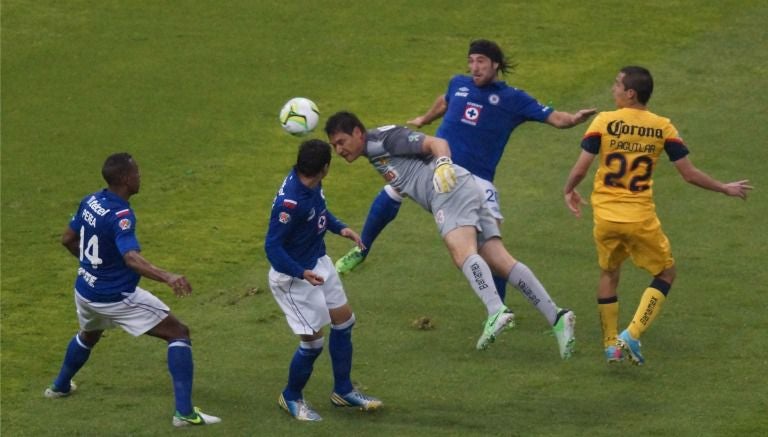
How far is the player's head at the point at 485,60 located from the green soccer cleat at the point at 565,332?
269cm

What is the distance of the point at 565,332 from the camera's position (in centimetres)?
1037

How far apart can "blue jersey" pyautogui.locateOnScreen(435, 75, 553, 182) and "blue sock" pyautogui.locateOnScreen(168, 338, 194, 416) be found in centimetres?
348

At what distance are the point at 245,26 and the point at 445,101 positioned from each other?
10.1 meters

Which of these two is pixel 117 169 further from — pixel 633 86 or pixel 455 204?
pixel 633 86

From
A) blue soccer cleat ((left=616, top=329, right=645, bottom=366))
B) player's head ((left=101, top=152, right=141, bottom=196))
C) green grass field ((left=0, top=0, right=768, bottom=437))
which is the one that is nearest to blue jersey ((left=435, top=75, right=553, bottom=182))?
green grass field ((left=0, top=0, right=768, bottom=437))

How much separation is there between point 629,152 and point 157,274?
12.9 feet

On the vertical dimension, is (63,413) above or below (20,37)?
below

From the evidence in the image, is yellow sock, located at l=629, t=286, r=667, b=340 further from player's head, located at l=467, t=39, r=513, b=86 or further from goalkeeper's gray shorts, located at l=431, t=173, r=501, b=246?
player's head, located at l=467, t=39, r=513, b=86

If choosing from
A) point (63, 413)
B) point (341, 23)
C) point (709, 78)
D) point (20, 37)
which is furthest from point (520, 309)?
point (20, 37)

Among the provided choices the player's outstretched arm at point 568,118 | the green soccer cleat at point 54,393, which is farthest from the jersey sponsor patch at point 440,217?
the green soccer cleat at point 54,393

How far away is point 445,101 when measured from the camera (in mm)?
12734

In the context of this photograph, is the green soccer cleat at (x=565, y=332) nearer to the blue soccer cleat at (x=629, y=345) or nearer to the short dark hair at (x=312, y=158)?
the blue soccer cleat at (x=629, y=345)

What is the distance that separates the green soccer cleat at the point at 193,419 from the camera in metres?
10.1

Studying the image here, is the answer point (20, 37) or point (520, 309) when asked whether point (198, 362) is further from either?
point (20, 37)
